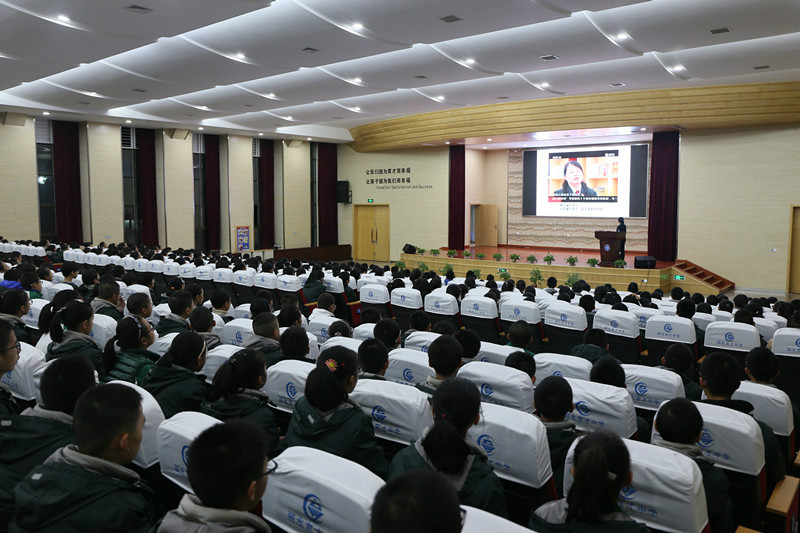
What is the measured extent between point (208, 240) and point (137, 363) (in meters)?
16.9

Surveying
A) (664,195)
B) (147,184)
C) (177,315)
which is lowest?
(177,315)

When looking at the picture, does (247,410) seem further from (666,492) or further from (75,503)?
(666,492)

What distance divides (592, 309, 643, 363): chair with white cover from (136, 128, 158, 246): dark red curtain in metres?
15.6

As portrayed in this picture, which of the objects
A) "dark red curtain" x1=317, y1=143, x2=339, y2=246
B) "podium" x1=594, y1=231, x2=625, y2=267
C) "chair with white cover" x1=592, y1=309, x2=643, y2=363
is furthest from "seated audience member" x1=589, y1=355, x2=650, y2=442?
"dark red curtain" x1=317, y1=143, x2=339, y2=246

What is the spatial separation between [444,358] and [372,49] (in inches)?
257

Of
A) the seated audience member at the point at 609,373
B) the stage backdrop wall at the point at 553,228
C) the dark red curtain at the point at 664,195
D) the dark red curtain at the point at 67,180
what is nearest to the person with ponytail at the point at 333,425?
the seated audience member at the point at 609,373

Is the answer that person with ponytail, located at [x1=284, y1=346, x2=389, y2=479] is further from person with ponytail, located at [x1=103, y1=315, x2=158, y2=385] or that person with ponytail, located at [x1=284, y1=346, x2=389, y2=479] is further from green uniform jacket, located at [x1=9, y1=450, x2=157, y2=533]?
person with ponytail, located at [x1=103, y1=315, x2=158, y2=385]

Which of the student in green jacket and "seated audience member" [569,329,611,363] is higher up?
the student in green jacket

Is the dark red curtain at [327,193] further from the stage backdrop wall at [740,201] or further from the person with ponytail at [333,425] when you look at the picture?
the person with ponytail at [333,425]

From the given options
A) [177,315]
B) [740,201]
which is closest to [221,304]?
[177,315]

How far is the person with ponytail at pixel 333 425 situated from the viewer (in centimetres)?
254

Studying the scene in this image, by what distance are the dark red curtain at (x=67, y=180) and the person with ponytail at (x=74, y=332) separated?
566 inches

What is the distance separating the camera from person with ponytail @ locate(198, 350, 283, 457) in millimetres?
2873

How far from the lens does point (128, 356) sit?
3.62 m
